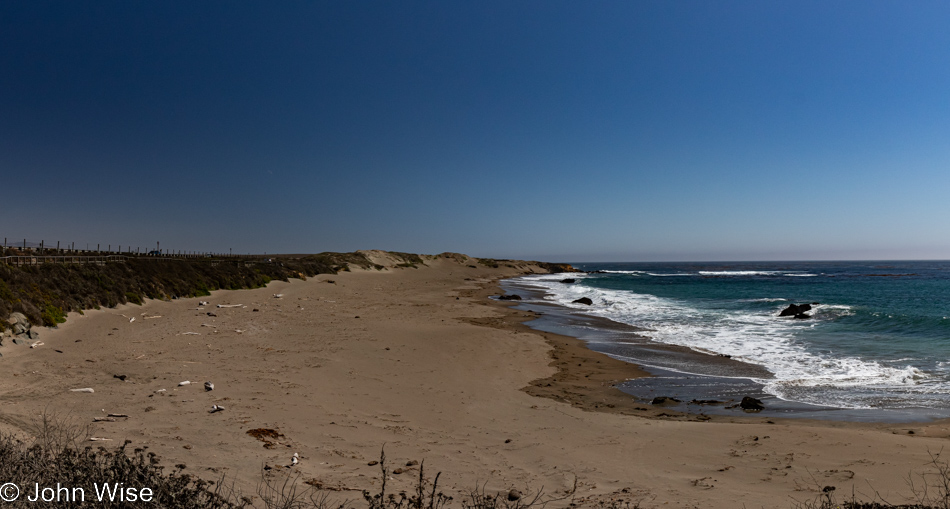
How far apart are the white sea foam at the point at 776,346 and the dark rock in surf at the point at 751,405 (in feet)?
4.05

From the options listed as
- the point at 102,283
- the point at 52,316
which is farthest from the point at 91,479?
the point at 102,283

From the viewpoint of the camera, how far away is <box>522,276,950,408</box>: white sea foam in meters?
11.1

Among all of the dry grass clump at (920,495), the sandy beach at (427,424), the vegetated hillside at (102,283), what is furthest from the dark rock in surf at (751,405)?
the vegetated hillside at (102,283)

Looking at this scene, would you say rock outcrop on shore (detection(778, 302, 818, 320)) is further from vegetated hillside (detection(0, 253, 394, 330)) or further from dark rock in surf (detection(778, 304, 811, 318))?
vegetated hillside (detection(0, 253, 394, 330))

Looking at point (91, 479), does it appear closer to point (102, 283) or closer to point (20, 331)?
point (20, 331)

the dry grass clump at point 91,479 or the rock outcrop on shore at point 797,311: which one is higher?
the dry grass clump at point 91,479

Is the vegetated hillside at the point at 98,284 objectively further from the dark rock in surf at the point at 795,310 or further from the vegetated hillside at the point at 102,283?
the dark rock in surf at the point at 795,310

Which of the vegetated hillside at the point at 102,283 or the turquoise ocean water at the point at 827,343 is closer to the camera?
the turquoise ocean water at the point at 827,343

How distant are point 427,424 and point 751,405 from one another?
6543 millimetres

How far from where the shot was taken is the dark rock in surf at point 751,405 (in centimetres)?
947

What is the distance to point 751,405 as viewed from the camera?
9570mm

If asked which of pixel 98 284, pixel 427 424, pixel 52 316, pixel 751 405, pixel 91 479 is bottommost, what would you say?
pixel 751 405

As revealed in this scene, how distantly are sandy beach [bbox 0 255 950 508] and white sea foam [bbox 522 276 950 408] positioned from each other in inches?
119

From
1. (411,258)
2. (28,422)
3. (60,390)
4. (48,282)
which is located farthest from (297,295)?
(411,258)
